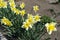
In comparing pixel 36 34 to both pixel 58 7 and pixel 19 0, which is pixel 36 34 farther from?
pixel 19 0

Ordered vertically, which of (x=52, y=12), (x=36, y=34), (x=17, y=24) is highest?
(x=52, y=12)

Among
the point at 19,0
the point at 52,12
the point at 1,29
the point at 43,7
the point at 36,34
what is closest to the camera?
the point at 36,34

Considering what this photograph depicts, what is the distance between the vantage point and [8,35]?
4371 millimetres

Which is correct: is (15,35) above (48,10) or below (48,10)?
below

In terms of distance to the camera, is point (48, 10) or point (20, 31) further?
point (48, 10)

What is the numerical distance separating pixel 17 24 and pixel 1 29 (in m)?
0.53

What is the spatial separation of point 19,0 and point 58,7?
1258 mm

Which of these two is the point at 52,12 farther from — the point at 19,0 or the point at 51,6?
the point at 19,0

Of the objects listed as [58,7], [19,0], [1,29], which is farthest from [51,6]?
[1,29]

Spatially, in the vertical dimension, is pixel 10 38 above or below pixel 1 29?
below

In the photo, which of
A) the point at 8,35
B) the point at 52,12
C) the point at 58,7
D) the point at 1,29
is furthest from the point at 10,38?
the point at 58,7

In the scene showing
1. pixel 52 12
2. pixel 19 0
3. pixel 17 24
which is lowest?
pixel 17 24

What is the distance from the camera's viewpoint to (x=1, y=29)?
4.75 metres

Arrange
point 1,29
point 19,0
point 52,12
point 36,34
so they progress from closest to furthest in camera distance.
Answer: point 36,34
point 1,29
point 52,12
point 19,0
